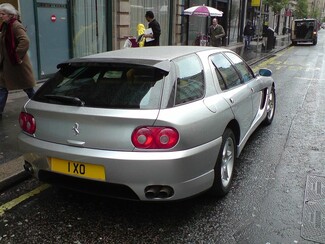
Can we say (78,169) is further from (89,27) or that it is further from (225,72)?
(89,27)

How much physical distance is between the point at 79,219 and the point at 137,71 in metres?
1.42

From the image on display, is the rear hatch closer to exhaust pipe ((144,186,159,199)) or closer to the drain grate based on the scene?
exhaust pipe ((144,186,159,199))

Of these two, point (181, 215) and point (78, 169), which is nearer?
point (78, 169)

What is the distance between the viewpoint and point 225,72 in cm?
424

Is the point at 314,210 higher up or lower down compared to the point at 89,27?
lower down

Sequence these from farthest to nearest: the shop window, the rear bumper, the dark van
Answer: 1. the dark van
2. the shop window
3. the rear bumper

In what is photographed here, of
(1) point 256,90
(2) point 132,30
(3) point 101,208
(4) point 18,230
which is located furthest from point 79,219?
(2) point 132,30

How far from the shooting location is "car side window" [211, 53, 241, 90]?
402cm

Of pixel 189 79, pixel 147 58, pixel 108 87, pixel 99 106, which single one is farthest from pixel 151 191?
pixel 147 58

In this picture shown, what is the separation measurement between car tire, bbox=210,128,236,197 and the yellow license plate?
1.10 m

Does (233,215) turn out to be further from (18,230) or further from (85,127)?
(18,230)

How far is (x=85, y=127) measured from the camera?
3.01 metres

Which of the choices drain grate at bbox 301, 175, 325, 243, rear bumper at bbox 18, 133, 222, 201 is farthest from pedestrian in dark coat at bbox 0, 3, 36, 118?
drain grate at bbox 301, 175, 325, 243

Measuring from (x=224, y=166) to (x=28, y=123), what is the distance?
6.34 ft
